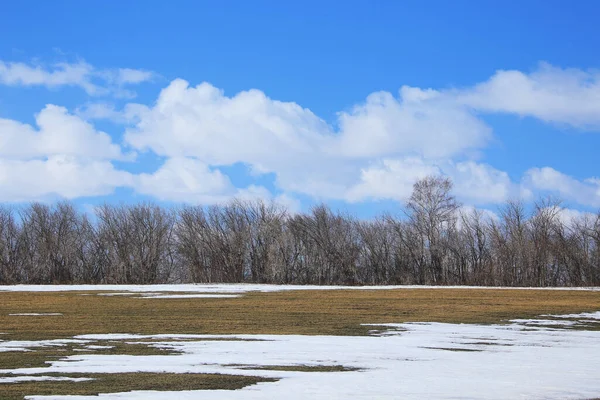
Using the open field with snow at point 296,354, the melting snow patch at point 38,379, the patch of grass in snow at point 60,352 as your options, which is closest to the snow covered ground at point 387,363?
the open field with snow at point 296,354

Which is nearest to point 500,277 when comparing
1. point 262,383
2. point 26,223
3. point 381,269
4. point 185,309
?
point 381,269

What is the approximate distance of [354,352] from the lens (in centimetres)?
1473

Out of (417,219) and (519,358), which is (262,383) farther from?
(417,219)

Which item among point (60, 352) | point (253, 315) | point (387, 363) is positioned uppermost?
point (253, 315)

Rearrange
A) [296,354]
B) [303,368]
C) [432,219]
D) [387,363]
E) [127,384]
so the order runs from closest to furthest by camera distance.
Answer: [127,384]
[303,368]
[387,363]
[296,354]
[432,219]

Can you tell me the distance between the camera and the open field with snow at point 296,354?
Answer: 10.3 m

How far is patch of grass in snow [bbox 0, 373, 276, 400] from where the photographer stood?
994 centimetres

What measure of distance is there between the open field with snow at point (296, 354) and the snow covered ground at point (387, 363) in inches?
0.8

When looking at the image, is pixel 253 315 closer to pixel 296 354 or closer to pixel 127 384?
pixel 296 354

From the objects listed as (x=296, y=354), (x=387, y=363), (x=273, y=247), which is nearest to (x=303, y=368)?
(x=387, y=363)

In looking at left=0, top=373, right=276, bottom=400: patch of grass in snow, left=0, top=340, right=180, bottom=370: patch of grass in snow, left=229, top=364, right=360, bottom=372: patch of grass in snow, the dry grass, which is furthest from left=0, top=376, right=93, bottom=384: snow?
the dry grass

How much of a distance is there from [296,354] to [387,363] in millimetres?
1943

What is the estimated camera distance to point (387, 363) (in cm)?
1318

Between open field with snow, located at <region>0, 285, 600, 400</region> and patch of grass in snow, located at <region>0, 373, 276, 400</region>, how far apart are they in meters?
0.03
